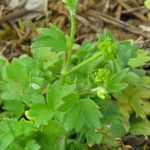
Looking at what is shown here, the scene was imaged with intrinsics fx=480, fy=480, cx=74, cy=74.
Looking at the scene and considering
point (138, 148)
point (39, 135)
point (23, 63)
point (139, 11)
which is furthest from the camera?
point (139, 11)

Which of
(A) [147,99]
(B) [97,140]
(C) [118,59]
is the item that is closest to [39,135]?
(B) [97,140]

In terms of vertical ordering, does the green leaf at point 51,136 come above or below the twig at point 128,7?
below

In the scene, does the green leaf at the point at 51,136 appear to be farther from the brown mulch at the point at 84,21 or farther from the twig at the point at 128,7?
the twig at the point at 128,7

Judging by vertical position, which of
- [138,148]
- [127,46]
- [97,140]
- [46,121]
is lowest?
[138,148]

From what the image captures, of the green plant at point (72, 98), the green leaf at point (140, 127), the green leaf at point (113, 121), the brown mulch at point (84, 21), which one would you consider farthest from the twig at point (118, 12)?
the green leaf at point (113, 121)

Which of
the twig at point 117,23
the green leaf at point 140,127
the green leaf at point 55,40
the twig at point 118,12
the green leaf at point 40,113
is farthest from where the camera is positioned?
the twig at point 118,12

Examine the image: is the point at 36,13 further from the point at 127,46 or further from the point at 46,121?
the point at 46,121

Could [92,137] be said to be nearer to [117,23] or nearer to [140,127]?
[140,127]

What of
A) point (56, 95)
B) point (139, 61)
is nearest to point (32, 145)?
point (56, 95)
